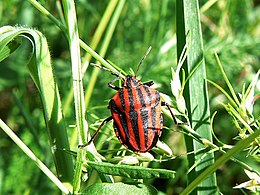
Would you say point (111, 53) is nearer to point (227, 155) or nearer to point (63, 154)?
point (63, 154)

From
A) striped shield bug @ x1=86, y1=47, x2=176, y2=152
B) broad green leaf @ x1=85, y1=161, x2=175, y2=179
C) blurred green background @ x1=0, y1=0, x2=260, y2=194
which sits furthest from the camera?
blurred green background @ x1=0, y1=0, x2=260, y2=194

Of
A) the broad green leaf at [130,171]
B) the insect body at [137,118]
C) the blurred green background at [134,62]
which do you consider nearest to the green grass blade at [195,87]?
the insect body at [137,118]

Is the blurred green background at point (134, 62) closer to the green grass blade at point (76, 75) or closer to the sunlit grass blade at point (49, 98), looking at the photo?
the sunlit grass blade at point (49, 98)

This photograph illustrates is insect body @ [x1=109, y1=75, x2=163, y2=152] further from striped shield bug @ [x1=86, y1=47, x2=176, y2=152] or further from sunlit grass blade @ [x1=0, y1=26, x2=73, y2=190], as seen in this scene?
sunlit grass blade @ [x1=0, y1=26, x2=73, y2=190]

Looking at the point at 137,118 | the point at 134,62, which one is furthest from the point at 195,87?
the point at 134,62

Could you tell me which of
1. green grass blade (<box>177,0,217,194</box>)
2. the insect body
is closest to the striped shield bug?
the insect body

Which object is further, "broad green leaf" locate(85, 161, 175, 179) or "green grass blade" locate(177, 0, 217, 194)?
"green grass blade" locate(177, 0, 217, 194)

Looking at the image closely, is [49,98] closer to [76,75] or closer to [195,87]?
[76,75]

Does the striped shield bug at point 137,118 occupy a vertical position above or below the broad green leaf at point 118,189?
above

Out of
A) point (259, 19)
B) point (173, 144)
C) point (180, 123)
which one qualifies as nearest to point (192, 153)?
point (180, 123)
